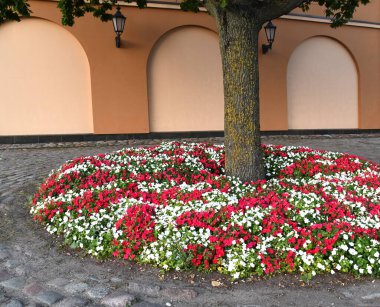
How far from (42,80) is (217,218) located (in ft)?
31.9

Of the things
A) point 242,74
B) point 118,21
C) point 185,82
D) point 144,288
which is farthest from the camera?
point 185,82

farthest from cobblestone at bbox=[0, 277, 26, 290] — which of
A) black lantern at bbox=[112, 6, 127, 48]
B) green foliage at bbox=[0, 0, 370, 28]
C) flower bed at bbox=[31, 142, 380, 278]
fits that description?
black lantern at bbox=[112, 6, 127, 48]

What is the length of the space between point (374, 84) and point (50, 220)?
14.8 meters

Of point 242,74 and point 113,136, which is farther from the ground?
point 242,74

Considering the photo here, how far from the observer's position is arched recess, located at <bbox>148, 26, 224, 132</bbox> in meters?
13.0

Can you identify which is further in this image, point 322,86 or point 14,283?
point 322,86

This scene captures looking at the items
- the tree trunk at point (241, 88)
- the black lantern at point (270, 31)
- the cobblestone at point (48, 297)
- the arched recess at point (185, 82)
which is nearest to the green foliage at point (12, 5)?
the tree trunk at point (241, 88)

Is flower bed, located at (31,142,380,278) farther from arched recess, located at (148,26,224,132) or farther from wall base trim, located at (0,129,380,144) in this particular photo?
arched recess, located at (148,26,224,132)

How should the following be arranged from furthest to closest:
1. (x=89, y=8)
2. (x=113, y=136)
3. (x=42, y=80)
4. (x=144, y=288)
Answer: (x=113, y=136), (x=42, y=80), (x=89, y=8), (x=144, y=288)

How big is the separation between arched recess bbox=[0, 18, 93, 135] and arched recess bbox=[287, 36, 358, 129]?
7.48m

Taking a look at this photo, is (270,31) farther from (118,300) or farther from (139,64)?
(118,300)

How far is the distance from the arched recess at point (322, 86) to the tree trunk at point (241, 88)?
960cm

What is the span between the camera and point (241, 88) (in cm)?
547

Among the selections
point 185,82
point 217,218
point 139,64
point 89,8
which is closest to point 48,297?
point 217,218
